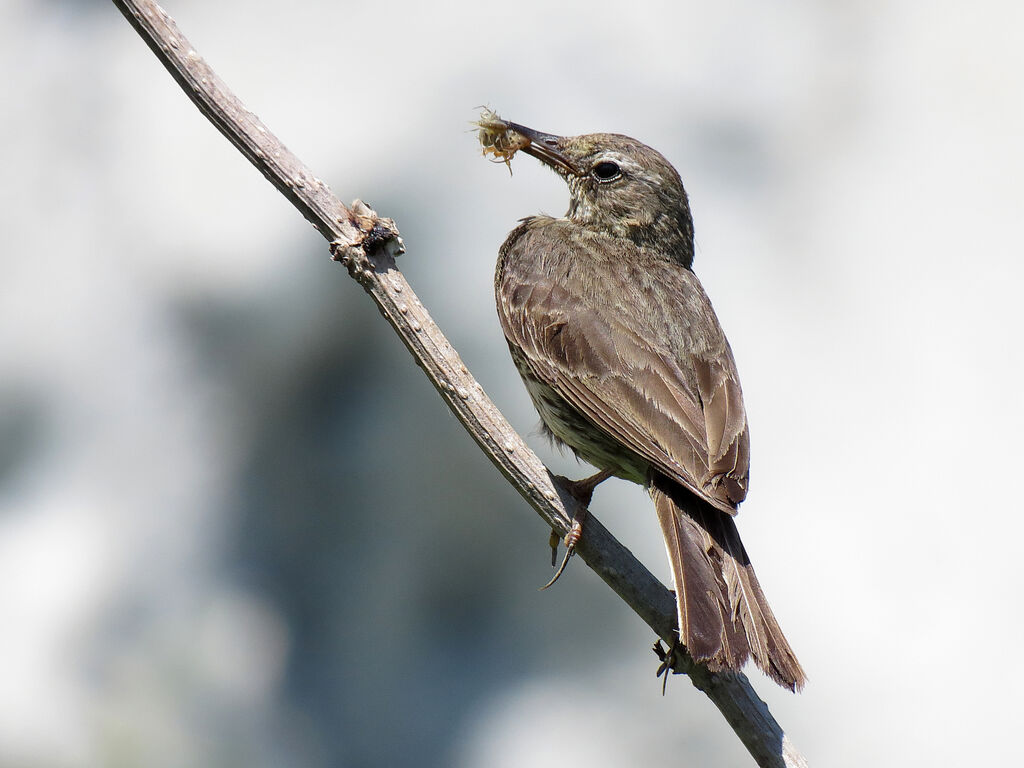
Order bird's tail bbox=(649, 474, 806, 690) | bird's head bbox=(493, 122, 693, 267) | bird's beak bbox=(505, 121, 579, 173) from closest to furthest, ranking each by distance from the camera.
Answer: bird's tail bbox=(649, 474, 806, 690) → bird's head bbox=(493, 122, 693, 267) → bird's beak bbox=(505, 121, 579, 173)

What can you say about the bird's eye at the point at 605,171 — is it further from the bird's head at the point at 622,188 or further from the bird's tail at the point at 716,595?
the bird's tail at the point at 716,595

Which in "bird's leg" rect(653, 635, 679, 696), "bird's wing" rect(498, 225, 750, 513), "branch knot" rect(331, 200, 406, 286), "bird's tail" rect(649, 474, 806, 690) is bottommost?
"bird's leg" rect(653, 635, 679, 696)

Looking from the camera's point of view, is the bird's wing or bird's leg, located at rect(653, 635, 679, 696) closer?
bird's leg, located at rect(653, 635, 679, 696)

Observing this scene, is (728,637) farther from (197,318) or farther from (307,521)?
(197,318)

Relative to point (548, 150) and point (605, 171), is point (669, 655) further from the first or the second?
point (548, 150)

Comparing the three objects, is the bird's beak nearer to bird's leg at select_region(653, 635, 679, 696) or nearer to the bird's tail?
the bird's tail

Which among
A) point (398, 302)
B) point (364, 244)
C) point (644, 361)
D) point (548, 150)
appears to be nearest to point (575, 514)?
point (644, 361)

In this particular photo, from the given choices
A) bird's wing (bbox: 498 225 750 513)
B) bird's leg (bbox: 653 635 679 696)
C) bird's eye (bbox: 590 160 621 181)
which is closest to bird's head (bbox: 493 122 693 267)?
bird's eye (bbox: 590 160 621 181)
